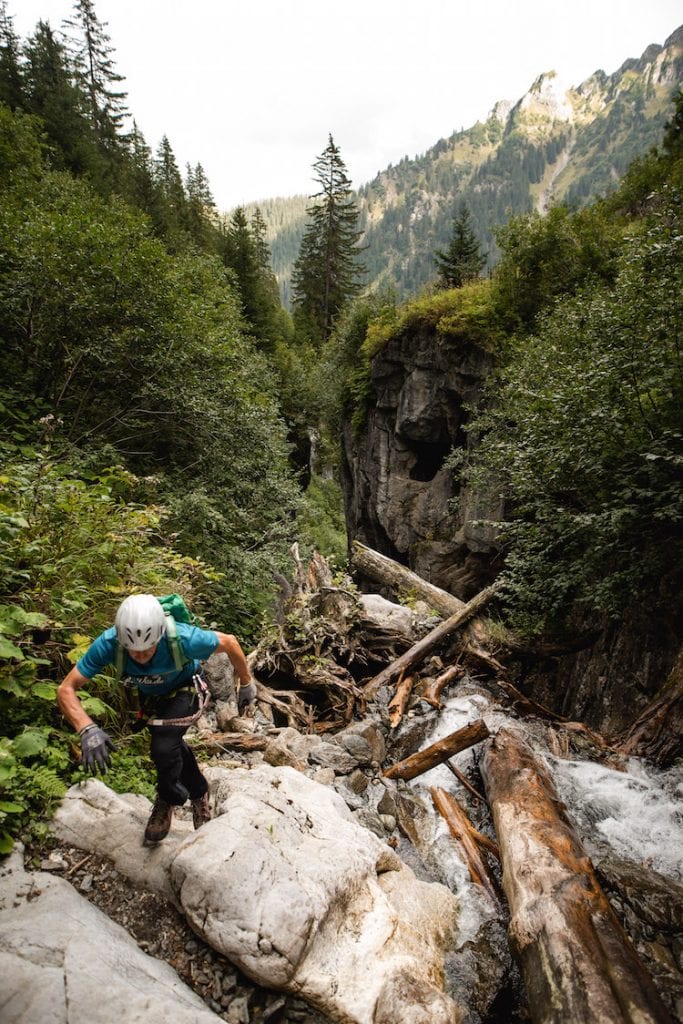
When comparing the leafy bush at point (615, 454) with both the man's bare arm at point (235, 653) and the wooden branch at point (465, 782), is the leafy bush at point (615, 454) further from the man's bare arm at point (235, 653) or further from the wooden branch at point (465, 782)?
the man's bare arm at point (235, 653)

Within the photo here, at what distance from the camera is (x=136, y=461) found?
1113cm

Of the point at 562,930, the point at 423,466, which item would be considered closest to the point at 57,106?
the point at 423,466

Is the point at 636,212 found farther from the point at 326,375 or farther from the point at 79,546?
the point at 79,546

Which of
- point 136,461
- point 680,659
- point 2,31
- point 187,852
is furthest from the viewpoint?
point 2,31

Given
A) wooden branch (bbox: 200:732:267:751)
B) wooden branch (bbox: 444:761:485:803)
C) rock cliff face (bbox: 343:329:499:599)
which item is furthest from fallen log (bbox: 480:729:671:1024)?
rock cliff face (bbox: 343:329:499:599)

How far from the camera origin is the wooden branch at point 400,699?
24.7 ft

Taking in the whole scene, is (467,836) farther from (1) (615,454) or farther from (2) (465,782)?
(1) (615,454)

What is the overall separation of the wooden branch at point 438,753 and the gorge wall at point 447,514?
2.56m

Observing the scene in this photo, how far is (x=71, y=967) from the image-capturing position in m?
2.36

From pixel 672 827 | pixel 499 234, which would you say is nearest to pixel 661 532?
pixel 672 827

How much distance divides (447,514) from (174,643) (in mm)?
14802

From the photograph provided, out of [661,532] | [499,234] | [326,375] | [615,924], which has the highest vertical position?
[499,234]

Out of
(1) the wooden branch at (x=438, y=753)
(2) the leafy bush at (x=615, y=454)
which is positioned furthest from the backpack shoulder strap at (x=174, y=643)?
(2) the leafy bush at (x=615, y=454)

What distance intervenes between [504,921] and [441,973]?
1053mm
